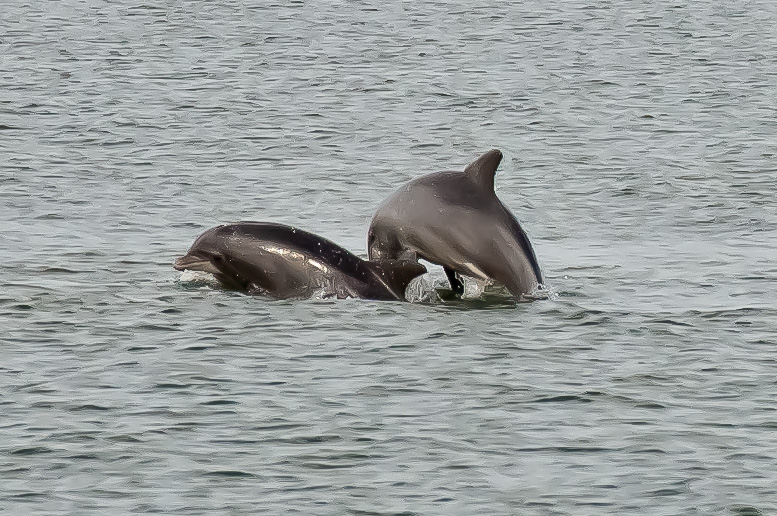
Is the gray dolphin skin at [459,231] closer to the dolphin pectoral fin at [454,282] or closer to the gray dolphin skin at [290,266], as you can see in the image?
the dolphin pectoral fin at [454,282]

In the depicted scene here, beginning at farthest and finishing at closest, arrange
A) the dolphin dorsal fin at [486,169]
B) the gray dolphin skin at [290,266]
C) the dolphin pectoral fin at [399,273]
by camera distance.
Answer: the dolphin dorsal fin at [486,169] < the gray dolphin skin at [290,266] < the dolphin pectoral fin at [399,273]

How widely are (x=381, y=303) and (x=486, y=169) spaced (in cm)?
238

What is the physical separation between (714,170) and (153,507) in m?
17.3

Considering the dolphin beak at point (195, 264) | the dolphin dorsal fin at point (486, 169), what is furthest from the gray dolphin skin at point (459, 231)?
the dolphin beak at point (195, 264)

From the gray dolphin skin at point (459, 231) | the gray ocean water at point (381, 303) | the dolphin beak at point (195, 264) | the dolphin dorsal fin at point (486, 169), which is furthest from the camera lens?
the dolphin dorsal fin at point (486, 169)

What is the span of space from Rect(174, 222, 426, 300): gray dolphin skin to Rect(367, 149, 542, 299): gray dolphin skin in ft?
1.75

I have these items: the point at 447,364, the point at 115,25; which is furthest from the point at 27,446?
the point at 115,25

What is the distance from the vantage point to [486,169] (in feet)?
69.6

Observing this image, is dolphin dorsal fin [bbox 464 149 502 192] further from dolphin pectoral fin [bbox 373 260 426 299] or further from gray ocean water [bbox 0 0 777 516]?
dolphin pectoral fin [bbox 373 260 426 299]

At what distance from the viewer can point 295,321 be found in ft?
62.2

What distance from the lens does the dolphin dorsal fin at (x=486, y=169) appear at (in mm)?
21141

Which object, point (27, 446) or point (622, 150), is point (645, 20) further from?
point (27, 446)

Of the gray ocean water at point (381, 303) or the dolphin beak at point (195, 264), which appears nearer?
the gray ocean water at point (381, 303)

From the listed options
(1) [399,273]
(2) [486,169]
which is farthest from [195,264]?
(2) [486,169]
